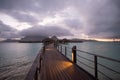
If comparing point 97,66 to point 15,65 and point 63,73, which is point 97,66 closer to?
point 63,73

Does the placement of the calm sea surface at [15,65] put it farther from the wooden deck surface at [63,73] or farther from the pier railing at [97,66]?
the wooden deck surface at [63,73]

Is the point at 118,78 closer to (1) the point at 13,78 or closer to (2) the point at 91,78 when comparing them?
(2) the point at 91,78

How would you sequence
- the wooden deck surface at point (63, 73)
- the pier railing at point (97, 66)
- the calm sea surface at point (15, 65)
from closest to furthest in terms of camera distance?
the pier railing at point (97, 66) < the wooden deck surface at point (63, 73) < the calm sea surface at point (15, 65)

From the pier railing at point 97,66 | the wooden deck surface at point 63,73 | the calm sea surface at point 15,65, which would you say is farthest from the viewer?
the calm sea surface at point 15,65

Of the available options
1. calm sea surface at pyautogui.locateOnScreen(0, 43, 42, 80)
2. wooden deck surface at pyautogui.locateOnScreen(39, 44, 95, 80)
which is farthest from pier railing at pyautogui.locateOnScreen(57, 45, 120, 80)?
calm sea surface at pyautogui.locateOnScreen(0, 43, 42, 80)

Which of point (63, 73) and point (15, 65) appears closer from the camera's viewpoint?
point (63, 73)


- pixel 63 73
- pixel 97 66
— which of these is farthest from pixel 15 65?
pixel 63 73

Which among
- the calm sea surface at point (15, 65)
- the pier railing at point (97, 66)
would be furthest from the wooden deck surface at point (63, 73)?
the calm sea surface at point (15, 65)

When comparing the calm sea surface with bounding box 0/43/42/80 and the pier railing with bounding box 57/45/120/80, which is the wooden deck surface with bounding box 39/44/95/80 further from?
the calm sea surface with bounding box 0/43/42/80

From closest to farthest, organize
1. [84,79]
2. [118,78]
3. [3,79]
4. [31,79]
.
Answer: [31,79]
[84,79]
[3,79]
[118,78]

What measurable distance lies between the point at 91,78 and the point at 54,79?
1.48 m

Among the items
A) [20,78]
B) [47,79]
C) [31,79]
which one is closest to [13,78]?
[20,78]

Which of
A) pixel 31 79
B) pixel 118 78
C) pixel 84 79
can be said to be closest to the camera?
pixel 31 79

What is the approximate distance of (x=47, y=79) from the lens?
439 centimetres
